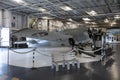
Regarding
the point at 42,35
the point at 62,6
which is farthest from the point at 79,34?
the point at 62,6

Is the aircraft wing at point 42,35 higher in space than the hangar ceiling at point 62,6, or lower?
lower

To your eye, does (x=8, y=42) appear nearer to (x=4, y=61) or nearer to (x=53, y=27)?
(x=4, y=61)

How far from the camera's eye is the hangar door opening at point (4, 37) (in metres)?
14.0

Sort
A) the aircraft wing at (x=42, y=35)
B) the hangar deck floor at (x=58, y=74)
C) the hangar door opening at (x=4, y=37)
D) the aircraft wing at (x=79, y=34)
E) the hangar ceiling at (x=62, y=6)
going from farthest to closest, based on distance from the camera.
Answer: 1. the hangar door opening at (x=4, y=37)
2. the hangar ceiling at (x=62, y=6)
3. the aircraft wing at (x=79, y=34)
4. the aircraft wing at (x=42, y=35)
5. the hangar deck floor at (x=58, y=74)

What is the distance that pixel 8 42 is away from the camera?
45.9 ft

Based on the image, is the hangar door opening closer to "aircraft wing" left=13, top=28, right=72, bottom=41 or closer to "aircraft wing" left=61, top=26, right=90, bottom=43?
"aircraft wing" left=13, top=28, right=72, bottom=41

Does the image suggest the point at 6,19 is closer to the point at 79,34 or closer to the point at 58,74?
the point at 79,34

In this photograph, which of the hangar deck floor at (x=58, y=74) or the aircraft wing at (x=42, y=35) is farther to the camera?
the aircraft wing at (x=42, y=35)

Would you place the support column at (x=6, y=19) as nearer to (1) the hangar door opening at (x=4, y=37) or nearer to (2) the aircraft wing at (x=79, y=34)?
(1) the hangar door opening at (x=4, y=37)

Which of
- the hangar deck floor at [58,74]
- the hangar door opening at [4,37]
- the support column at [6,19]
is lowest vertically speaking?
the hangar deck floor at [58,74]

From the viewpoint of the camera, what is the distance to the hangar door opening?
549 inches

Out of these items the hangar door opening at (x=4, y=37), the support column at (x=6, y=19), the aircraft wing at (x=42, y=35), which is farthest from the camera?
the support column at (x=6, y=19)

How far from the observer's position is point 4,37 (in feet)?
46.9

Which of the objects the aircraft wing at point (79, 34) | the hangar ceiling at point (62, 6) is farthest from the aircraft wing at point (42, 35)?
the hangar ceiling at point (62, 6)
